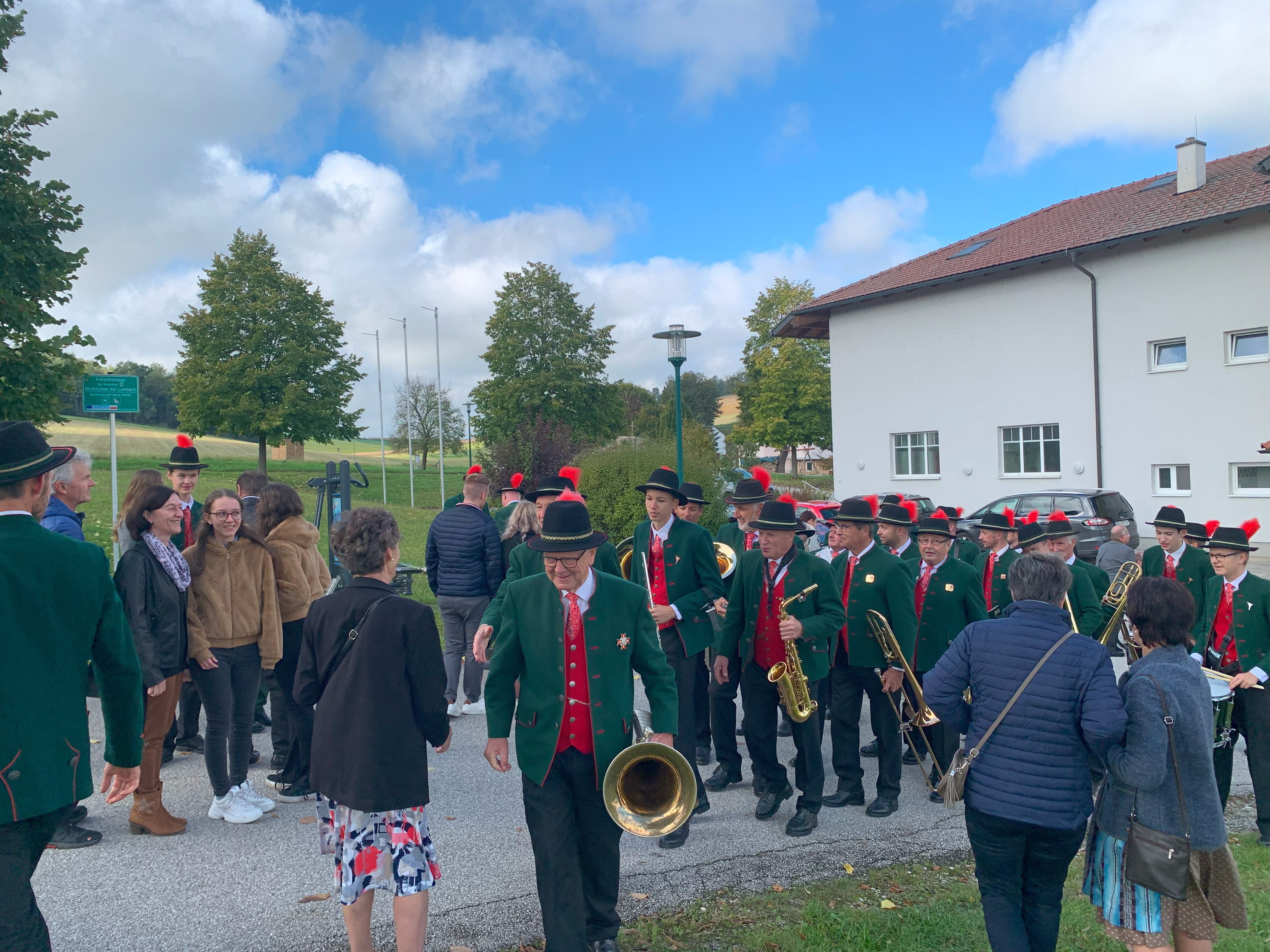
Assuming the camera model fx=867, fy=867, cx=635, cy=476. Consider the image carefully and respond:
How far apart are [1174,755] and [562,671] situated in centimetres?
239

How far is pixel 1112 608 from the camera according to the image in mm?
7902

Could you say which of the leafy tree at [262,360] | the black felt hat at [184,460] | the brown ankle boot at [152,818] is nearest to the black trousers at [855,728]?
the brown ankle boot at [152,818]

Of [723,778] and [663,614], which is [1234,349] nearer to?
[723,778]

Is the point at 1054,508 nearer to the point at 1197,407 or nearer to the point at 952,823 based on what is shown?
the point at 1197,407

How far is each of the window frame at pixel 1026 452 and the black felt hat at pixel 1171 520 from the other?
1947cm

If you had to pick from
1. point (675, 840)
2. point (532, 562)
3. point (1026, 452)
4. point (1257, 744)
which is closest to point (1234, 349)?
point (1026, 452)

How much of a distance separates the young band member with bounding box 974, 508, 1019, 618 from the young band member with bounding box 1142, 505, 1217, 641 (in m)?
1.08

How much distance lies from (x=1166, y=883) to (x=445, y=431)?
196ft

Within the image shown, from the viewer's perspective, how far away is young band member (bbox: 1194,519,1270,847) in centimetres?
511

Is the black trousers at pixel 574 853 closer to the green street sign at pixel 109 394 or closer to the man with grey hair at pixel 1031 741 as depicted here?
the man with grey hair at pixel 1031 741

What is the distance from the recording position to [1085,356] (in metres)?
24.5

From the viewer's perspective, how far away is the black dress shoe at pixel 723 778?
6.21m

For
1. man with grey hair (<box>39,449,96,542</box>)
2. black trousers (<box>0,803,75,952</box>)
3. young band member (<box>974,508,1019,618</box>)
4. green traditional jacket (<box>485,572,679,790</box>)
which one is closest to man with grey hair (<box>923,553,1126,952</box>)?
green traditional jacket (<box>485,572,679,790</box>)

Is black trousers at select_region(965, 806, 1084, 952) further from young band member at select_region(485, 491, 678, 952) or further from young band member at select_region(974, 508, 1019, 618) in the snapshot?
young band member at select_region(974, 508, 1019, 618)
